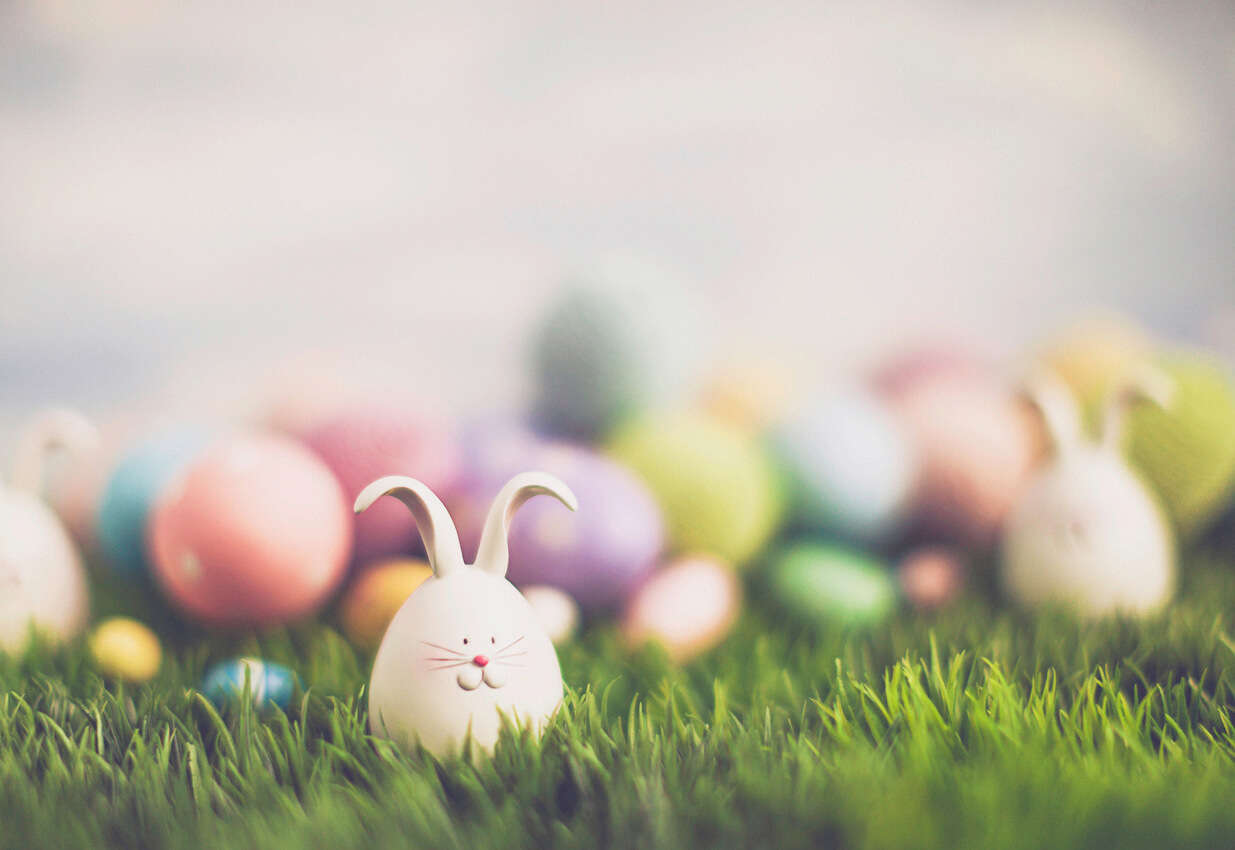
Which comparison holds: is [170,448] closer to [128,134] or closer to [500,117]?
[128,134]

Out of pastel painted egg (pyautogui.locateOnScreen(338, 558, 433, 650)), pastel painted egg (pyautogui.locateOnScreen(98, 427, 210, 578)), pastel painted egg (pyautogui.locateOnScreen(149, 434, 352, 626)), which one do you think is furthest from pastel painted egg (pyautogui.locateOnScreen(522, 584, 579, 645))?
pastel painted egg (pyautogui.locateOnScreen(98, 427, 210, 578))

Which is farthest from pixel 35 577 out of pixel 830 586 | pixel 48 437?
pixel 830 586

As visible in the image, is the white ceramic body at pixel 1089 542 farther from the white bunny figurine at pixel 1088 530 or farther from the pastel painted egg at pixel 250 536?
the pastel painted egg at pixel 250 536

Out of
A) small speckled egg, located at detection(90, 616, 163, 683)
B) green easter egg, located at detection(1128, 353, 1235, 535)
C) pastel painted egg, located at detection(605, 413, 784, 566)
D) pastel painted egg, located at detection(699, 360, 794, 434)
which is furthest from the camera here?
pastel painted egg, located at detection(699, 360, 794, 434)

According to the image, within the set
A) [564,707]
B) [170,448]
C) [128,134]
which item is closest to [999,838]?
[564,707]

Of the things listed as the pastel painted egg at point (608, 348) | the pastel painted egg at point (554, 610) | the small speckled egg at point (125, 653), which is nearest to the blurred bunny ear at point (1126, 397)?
the pastel painted egg at point (608, 348)

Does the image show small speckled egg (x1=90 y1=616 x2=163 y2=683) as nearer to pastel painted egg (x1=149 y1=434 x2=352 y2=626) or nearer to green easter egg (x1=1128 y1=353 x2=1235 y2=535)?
pastel painted egg (x1=149 y1=434 x2=352 y2=626)
